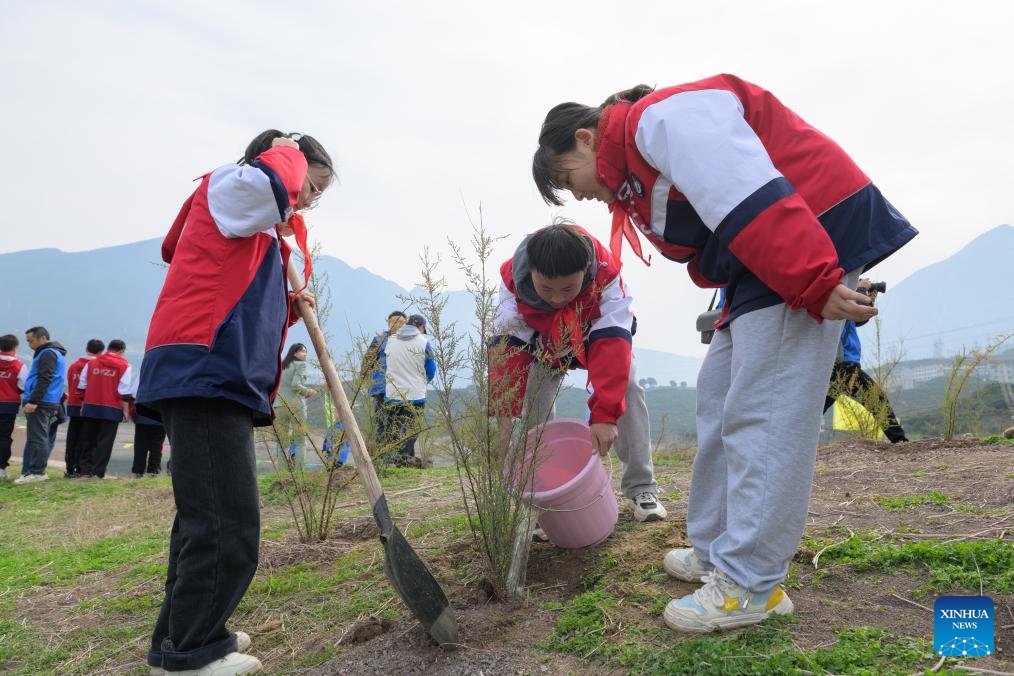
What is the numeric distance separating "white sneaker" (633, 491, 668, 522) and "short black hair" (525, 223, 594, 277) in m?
1.21

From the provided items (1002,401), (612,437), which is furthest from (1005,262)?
(612,437)

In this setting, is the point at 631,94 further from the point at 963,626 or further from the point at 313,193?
the point at 963,626

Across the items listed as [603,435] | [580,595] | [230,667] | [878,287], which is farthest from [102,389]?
[878,287]

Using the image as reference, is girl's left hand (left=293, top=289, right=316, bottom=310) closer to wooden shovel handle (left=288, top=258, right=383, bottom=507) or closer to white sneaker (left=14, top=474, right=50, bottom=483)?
wooden shovel handle (left=288, top=258, right=383, bottom=507)

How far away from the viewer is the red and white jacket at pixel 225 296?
2.13m

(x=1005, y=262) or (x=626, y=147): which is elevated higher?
(x=1005, y=262)

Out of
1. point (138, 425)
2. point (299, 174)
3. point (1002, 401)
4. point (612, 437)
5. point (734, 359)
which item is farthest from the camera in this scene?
point (138, 425)

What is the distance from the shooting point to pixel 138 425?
9.26 metres

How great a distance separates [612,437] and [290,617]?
4.85 ft

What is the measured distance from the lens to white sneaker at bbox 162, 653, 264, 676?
2.23 metres

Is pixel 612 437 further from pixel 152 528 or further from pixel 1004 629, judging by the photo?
pixel 152 528

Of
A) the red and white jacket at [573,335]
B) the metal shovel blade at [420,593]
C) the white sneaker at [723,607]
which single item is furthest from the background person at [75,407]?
the white sneaker at [723,607]

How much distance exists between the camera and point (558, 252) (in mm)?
2832

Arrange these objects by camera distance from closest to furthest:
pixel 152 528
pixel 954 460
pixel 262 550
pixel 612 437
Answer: pixel 612 437 < pixel 262 550 < pixel 954 460 < pixel 152 528
